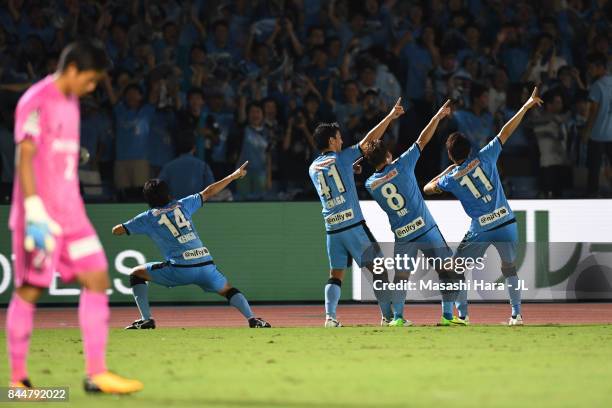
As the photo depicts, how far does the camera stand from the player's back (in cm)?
776

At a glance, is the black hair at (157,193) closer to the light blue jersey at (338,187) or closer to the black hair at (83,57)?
the light blue jersey at (338,187)

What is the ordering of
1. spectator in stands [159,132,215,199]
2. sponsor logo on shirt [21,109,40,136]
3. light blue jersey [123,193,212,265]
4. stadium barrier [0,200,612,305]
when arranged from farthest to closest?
stadium barrier [0,200,612,305], spectator in stands [159,132,215,199], light blue jersey [123,193,212,265], sponsor logo on shirt [21,109,40,136]

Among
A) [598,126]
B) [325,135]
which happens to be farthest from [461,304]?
[598,126]

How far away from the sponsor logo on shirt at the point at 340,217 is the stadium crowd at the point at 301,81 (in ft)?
11.9

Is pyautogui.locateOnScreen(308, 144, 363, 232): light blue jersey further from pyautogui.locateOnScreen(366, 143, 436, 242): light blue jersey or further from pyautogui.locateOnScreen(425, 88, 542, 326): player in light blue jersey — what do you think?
pyautogui.locateOnScreen(425, 88, 542, 326): player in light blue jersey

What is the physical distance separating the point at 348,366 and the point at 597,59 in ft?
34.9

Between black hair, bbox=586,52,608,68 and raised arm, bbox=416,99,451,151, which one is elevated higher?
black hair, bbox=586,52,608,68

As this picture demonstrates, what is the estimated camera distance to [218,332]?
43.7 ft

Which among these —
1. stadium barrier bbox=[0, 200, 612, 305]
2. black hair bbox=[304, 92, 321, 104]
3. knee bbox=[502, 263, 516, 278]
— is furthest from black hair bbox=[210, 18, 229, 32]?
knee bbox=[502, 263, 516, 278]

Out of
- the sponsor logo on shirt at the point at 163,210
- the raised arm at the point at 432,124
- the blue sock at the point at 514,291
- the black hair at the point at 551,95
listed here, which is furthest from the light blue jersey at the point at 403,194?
the black hair at the point at 551,95

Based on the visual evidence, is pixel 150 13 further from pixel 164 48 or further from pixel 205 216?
pixel 205 216

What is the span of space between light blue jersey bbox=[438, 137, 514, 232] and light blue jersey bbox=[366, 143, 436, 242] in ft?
1.57

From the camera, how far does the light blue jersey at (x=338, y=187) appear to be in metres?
13.7

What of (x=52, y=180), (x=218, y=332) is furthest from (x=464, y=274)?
(x=52, y=180)
